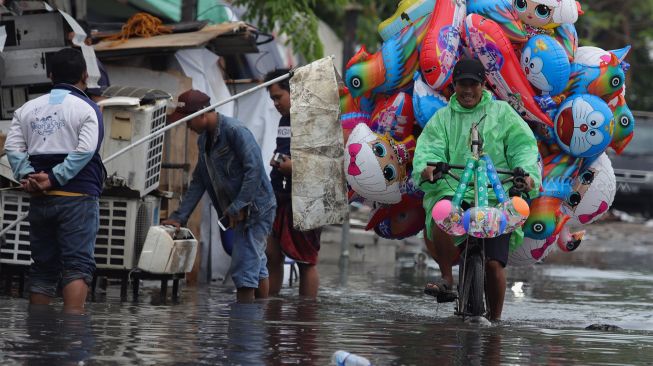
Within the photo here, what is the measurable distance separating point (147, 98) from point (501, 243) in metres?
3.05

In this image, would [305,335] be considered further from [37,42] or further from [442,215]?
[37,42]

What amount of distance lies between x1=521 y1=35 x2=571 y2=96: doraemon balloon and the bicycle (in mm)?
1029

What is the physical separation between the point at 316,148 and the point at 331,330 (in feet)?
8.37

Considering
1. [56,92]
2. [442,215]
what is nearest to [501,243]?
[442,215]

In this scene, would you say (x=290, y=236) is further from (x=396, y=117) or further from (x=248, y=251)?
(x=396, y=117)

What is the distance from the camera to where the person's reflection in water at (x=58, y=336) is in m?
6.63

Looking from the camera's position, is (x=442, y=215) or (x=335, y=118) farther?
(x=335, y=118)

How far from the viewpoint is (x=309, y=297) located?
464 inches

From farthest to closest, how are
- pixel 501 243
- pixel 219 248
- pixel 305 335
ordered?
pixel 219 248
pixel 501 243
pixel 305 335

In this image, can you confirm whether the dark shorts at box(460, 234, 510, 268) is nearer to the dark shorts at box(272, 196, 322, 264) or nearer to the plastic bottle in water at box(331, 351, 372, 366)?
the dark shorts at box(272, 196, 322, 264)

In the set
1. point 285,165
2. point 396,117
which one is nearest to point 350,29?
point 285,165

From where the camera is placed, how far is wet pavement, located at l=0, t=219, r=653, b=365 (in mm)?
7027

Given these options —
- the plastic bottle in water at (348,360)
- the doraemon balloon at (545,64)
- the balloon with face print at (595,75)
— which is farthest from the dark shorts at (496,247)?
the plastic bottle in water at (348,360)

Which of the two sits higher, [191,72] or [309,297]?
[191,72]
